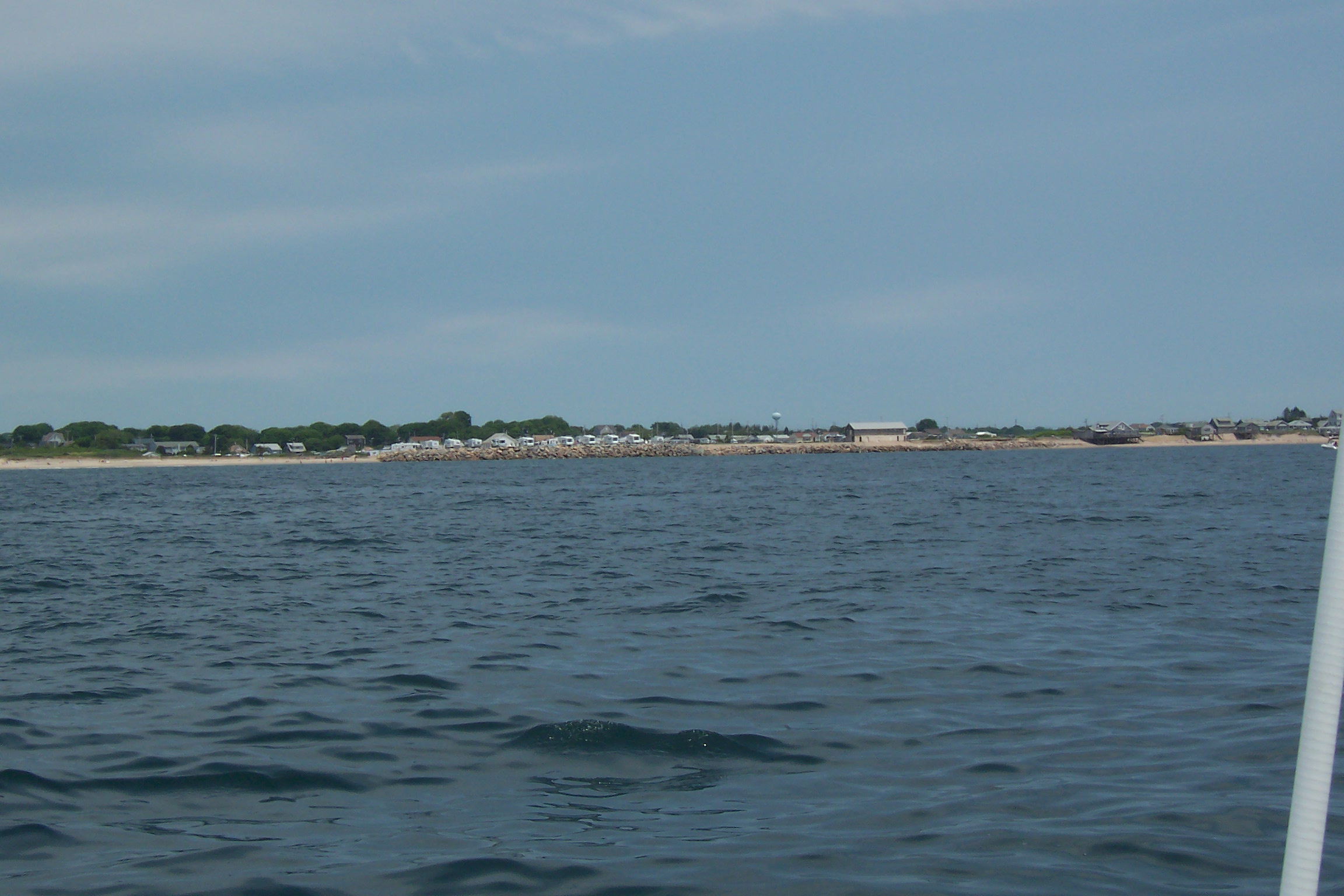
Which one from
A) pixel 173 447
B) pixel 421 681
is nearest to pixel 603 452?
pixel 173 447

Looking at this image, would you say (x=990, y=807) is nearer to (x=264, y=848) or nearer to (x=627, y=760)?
(x=627, y=760)

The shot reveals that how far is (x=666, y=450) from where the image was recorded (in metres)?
180

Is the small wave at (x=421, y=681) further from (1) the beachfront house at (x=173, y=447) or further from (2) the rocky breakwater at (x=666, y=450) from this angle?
(1) the beachfront house at (x=173, y=447)

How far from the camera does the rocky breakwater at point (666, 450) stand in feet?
571

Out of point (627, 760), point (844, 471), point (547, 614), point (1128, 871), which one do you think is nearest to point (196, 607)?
point (547, 614)

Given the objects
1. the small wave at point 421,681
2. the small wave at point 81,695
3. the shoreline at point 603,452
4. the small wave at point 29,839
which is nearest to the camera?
the small wave at point 29,839

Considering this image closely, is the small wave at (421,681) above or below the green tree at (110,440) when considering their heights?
above

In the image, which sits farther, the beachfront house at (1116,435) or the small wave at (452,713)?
the beachfront house at (1116,435)

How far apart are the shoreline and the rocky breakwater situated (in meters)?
0.11

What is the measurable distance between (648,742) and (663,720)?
2.12 ft

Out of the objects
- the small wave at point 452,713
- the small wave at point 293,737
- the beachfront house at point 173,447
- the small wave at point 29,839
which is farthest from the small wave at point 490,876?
the beachfront house at point 173,447

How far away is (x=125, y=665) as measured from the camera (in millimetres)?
12852

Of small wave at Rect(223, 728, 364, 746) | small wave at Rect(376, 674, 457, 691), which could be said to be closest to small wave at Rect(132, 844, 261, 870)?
small wave at Rect(223, 728, 364, 746)

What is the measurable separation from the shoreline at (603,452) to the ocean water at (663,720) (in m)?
145
